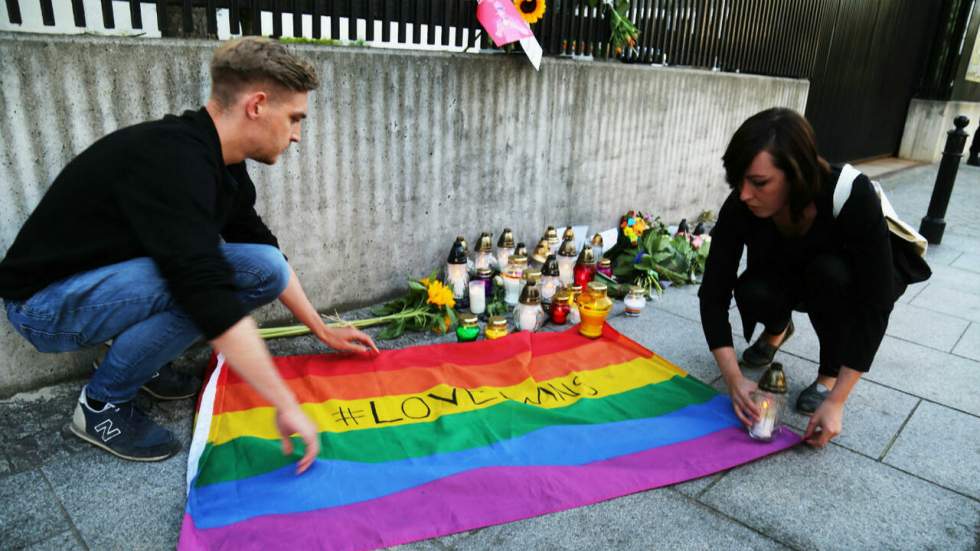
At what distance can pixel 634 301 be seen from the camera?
3.50 metres

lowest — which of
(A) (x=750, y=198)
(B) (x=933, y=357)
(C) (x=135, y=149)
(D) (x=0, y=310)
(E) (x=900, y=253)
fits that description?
(B) (x=933, y=357)

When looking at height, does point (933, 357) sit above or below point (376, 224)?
below

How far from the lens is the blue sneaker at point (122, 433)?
2.04 metres

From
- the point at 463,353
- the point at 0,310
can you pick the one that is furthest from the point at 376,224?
the point at 0,310

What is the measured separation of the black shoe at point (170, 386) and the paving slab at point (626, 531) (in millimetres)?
1299

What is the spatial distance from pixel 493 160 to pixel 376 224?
86 centimetres

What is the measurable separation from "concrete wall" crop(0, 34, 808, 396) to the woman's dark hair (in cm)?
177

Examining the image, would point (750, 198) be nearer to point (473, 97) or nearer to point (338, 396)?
point (338, 396)

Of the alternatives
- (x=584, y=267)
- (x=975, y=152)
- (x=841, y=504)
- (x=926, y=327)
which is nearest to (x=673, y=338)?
(x=584, y=267)

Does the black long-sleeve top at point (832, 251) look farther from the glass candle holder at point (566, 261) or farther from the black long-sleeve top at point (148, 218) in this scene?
the black long-sleeve top at point (148, 218)

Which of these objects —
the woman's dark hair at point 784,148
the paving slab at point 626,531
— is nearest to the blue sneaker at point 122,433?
the paving slab at point 626,531

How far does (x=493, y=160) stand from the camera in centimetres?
375

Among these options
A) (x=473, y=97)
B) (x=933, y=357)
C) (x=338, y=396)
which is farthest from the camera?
(x=473, y=97)

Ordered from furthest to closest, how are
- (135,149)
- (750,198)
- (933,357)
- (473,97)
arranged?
(473,97), (933,357), (750,198), (135,149)
